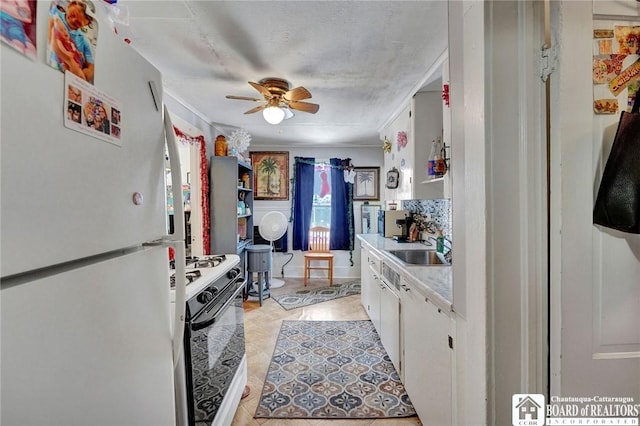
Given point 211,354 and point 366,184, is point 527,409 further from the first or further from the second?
point 366,184

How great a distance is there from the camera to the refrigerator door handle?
0.88 meters

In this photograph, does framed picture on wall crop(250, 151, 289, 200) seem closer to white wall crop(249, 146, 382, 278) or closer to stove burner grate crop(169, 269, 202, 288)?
white wall crop(249, 146, 382, 278)

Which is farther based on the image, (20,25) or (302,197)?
(302,197)

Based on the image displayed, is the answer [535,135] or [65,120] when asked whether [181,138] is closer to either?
[65,120]

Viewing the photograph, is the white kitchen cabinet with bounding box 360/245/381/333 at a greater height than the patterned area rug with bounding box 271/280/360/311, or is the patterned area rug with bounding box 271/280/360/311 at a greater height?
the white kitchen cabinet with bounding box 360/245/381/333

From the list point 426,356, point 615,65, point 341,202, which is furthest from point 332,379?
point 341,202

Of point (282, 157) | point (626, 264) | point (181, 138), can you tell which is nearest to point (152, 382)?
point (626, 264)

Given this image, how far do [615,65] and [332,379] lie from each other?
7.47 ft

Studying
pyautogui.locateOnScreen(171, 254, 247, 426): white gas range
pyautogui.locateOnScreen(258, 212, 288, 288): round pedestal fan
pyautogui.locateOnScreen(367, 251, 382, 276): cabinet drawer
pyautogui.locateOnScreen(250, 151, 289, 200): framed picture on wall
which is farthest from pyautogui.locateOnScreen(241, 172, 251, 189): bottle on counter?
pyautogui.locateOnScreen(171, 254, 247, 426): white gas range

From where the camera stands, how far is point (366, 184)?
488 centimetres

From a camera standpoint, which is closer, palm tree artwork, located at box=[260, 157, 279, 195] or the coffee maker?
the coffee maker

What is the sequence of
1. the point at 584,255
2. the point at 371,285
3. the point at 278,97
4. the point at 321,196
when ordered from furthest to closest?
the point at 321,196 < the point at 371,285 < the point at 278,97 < the point at 584,255

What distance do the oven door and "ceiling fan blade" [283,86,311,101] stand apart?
1.52m

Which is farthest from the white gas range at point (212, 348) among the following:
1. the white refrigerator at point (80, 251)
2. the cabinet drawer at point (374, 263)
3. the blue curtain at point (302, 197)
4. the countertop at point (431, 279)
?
the blue curtain at point (302, 197)
